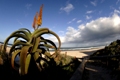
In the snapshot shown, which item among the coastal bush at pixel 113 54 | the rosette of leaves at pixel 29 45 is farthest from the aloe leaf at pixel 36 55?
the coastal bush at pixel 113 54

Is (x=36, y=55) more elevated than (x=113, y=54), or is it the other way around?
(x=36, y=55)

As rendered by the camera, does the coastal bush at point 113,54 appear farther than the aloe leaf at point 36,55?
Yes

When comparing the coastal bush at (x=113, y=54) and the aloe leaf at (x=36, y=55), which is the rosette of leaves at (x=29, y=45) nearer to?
the aloe leaf at (x=36, y=55)

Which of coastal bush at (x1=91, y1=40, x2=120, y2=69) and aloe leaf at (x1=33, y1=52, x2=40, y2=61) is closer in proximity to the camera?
aloe leaf at (x1=33, y1=52, x2=40, y2=61)

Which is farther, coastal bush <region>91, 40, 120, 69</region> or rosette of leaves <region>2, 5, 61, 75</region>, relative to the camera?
coastal bush <region>91, 40, 120, 69</region>

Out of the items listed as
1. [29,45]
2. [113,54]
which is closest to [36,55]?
[29,45]

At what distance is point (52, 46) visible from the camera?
6.62m

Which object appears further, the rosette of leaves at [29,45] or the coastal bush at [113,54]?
the coastal bush at [113,54]

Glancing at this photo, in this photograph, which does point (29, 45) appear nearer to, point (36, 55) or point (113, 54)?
point (36, 55)

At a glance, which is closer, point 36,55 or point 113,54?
point 36,55

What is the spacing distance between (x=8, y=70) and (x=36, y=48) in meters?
1.91

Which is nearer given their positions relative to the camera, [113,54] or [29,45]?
[29,45]

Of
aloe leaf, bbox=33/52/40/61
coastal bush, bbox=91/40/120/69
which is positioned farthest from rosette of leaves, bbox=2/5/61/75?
coastal bush, bbox=91/40/120/69

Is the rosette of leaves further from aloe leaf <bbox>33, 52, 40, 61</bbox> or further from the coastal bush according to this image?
the coastal bush
